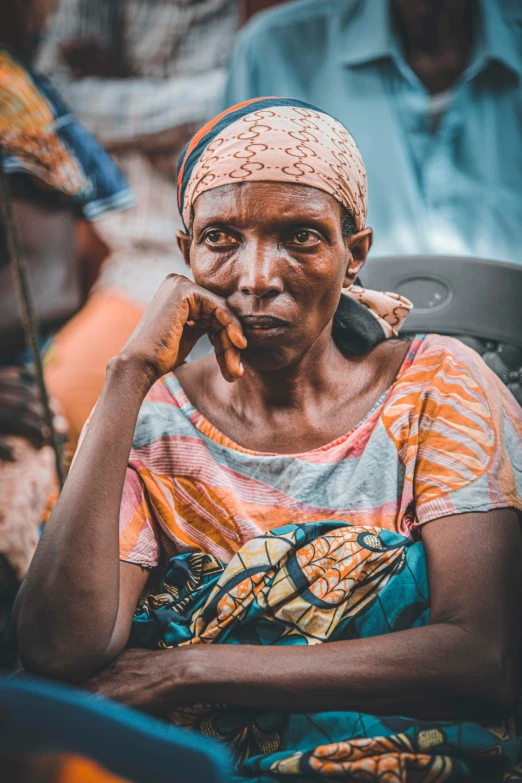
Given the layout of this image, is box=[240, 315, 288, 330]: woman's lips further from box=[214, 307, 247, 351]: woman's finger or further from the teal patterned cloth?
the teal patterned cloth

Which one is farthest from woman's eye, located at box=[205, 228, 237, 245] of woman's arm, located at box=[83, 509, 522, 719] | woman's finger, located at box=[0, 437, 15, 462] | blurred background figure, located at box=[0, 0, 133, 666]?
woman's finger, located at box=[0, 437, 15, 462]

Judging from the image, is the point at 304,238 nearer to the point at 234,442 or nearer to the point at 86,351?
the point at 234,442

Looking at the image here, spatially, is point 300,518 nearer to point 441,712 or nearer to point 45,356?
point 441,712

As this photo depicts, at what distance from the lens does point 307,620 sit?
1.34 m

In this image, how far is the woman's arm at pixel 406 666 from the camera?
124cm

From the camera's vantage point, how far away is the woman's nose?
1433mm

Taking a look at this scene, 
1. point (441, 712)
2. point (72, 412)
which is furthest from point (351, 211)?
point (72, 412)

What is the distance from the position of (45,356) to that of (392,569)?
1823 millimetres

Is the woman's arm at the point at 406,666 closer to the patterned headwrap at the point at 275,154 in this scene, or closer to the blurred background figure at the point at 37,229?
the patterned headwrap at the point at 275,154

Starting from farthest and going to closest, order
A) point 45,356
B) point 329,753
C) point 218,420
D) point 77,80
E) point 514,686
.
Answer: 1. point 77,80
2. point 45,356
3. point 218,420
4. point 514,686
5. point 329,753

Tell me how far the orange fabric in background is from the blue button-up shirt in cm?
89

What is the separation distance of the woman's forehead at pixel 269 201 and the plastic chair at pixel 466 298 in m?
0.55

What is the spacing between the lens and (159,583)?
60.6 inches

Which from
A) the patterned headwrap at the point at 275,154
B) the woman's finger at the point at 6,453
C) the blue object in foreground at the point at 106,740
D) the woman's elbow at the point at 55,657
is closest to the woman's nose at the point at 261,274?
the patterned headwrap at the point at 275,154
